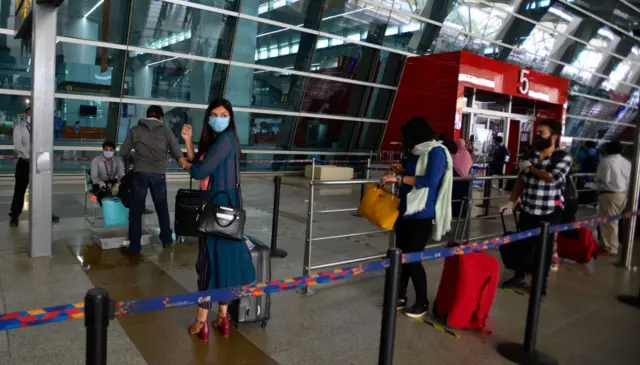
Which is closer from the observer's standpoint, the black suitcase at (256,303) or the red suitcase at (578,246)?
the black suitcase at (256,303)

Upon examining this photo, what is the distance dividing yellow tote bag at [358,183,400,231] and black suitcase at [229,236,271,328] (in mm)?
1053

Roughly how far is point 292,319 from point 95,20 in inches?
413

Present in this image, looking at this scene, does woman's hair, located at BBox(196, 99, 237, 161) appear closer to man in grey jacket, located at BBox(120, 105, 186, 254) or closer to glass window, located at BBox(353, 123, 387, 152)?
man in grey jacket, located at BBox(120, 105, 186, 254)

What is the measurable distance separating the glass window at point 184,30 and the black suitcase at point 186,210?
754cm

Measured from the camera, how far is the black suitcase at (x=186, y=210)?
6082 mm

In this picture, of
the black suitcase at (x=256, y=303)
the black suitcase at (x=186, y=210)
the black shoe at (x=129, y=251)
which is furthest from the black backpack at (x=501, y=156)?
the black suitcase at (x=256, y=303)

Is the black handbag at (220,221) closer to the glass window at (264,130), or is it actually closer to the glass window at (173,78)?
the glass window at (173,78)

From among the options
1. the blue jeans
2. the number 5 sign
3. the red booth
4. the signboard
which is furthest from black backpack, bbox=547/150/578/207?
the number 5 sign

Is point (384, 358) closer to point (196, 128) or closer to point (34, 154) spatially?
point (34, 154)

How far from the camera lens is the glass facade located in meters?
11.7

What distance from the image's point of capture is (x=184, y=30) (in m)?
13.1

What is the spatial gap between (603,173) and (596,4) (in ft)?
56.0

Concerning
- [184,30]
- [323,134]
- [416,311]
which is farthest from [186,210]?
A: [323,134]

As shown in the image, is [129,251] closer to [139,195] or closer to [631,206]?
[139,195]
